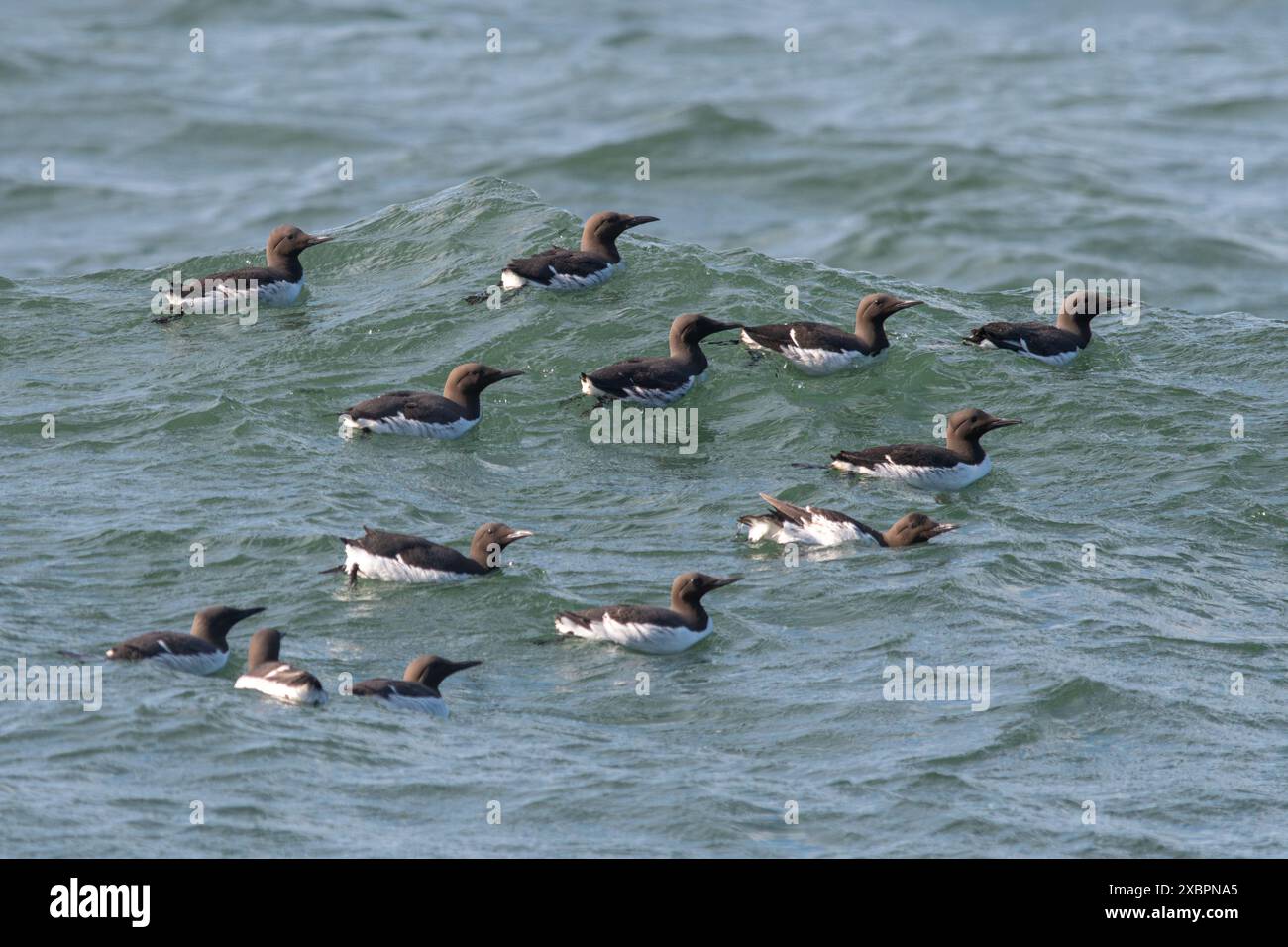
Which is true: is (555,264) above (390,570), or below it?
above

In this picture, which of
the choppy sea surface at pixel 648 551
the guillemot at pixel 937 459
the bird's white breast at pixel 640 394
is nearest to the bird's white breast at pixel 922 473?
the guillemot at pixel 937 459

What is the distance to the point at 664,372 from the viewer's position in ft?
64.6

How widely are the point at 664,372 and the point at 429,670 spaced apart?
6.61 metres

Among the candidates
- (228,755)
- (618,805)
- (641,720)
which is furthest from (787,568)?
(228,755)

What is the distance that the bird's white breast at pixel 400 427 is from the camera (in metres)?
18.6

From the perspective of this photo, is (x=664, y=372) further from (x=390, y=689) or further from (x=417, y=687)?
(x=390, y=689)

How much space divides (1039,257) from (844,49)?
16864 mm

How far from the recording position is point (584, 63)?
156ft

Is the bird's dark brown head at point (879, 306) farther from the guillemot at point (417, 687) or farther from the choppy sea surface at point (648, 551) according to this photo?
the guillemot at point (417, 687)

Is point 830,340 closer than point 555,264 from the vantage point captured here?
Yes

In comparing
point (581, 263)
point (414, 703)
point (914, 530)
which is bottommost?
point (414, 703)

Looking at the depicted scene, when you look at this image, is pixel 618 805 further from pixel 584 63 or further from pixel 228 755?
pixel 584 63
